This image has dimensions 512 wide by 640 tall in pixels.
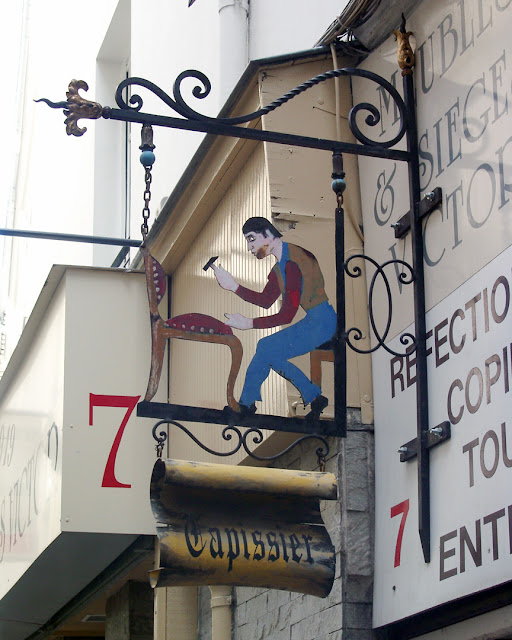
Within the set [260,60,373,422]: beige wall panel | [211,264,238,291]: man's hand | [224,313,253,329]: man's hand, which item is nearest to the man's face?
[211,264,238,291]: man's hand

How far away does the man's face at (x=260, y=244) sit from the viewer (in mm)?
4383

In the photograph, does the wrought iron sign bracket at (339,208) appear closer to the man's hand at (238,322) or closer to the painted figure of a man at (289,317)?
the painted figure of a man at (289,317)

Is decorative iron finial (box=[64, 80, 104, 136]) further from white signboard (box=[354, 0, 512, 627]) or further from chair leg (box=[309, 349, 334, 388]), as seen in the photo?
white signboard (box=[354, 0, 512, 627])

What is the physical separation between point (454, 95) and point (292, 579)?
6.62 ft

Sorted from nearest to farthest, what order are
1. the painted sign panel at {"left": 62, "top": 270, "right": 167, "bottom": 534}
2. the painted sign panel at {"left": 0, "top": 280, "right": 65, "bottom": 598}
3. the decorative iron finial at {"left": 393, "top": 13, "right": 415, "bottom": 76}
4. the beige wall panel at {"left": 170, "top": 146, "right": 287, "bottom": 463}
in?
the decorative iron finial at {"left": 393, "top": 13, "right": 415, "bottom": 76}, the beige wall panel at {"left": 170, "top": 146, "right": 287, "bottom": 463}, the painted sign panel at {"left": 62, "top": 270, "right": 167, "bottom": 534}, the painted sign panel at {"left": 0, "top": 280, "right": 65, "bottom": 598}

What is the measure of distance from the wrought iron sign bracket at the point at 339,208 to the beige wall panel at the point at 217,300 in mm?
629

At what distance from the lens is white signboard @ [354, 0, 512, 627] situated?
157 inches

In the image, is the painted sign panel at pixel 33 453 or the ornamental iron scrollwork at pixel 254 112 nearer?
the ornamental iron scrollwork at pixel 254 112

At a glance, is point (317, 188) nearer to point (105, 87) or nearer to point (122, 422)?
point (122, 422)

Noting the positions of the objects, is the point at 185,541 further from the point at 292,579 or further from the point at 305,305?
the point at 305,305

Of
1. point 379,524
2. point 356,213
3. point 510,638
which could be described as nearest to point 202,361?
point 356,213

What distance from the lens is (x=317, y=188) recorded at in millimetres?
5191

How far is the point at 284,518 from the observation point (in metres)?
4.15

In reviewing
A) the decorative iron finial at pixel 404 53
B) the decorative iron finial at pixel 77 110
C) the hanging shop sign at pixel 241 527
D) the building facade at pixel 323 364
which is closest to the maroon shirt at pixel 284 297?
the building facade at pixel 323 364
